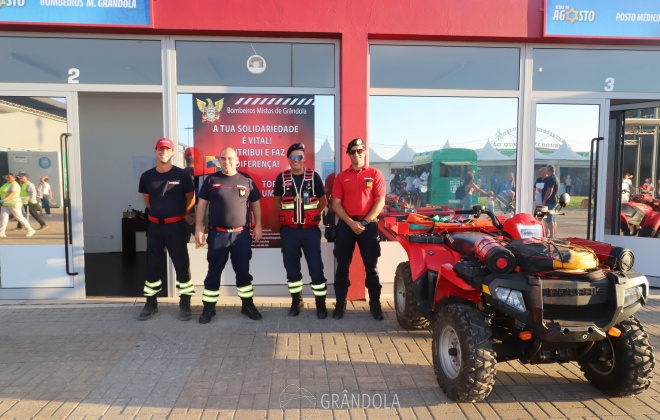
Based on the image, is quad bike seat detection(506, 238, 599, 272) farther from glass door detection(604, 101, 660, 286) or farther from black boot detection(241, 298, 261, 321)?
glass door detection(604, 101, 660, 286)

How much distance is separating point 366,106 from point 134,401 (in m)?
4.11

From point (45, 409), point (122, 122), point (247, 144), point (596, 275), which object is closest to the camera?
point (596, 275)

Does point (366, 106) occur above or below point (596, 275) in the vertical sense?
above

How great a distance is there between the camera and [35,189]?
602cm

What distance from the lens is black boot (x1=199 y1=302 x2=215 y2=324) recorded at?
5156 mm

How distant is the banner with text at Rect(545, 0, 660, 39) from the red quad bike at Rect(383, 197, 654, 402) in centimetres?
344

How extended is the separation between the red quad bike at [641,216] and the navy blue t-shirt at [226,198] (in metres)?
5.51

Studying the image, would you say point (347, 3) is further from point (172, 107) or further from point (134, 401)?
point (134, 401)

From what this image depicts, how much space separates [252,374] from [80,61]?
15.0 feet

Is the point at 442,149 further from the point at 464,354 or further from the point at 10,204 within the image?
the point at 10,204

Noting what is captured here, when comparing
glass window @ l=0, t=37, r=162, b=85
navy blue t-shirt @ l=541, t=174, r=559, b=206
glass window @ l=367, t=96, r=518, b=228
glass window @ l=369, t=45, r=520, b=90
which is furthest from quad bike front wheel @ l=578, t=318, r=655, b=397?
glass window @ l=0, t=37, r=162, b=85

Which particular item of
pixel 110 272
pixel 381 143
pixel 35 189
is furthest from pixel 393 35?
pixel 110 272

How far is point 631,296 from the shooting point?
3.11m

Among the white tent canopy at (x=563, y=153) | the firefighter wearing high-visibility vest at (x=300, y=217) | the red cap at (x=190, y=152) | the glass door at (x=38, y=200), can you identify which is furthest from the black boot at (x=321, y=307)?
the white tent canopy at (x=563, y=153)
